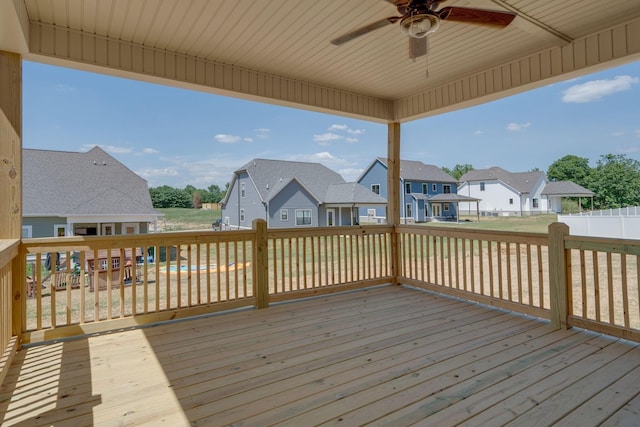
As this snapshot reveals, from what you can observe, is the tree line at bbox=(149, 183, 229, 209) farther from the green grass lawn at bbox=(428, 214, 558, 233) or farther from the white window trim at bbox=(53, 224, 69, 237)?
the green grass lawn at bbox=(428, 214, 558, 233)

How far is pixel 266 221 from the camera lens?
402cm

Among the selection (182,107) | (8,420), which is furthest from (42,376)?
(182,107)

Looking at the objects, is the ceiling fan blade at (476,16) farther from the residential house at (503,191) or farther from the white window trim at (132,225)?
the white window trim at (132,225)

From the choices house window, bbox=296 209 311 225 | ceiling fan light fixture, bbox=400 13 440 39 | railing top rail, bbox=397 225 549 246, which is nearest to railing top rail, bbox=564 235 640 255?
railing top rail, bbox=397 225 549 246

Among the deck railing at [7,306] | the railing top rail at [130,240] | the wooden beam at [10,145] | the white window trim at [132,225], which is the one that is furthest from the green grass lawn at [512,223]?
the wooden beam at [10,145]

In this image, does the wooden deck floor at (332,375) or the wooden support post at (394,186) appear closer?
the wooden deck floor at (332,375)

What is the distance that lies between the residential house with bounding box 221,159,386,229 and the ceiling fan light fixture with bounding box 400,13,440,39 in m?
2.21

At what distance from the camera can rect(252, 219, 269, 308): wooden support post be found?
13.0 ft

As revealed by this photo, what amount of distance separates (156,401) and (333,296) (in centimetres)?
268

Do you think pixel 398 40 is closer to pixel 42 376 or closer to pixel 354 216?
pixel 354 216

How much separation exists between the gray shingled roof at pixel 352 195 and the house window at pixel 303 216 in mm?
280

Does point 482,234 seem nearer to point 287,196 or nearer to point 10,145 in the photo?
point 287,196

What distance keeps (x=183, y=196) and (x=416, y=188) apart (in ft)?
9.58

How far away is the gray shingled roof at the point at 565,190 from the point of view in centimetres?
303
